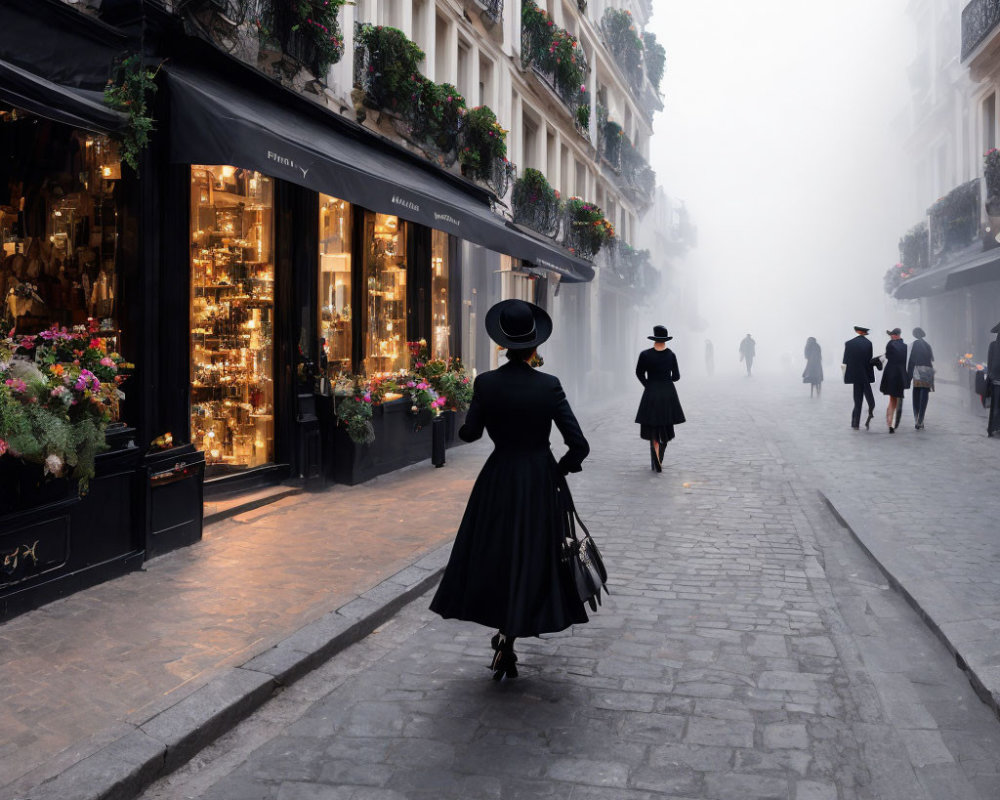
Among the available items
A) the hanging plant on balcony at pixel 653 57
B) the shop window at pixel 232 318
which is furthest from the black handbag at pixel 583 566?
the hanging plant on balcony at pixel 653 57

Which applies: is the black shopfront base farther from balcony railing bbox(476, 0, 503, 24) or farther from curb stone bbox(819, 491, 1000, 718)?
balcony railing bbox(476, 0, 503, 24)

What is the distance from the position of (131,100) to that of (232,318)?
3.30m

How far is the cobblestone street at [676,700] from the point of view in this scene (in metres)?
3.75

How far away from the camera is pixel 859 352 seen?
1766 cm

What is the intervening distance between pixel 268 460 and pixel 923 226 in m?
27.8

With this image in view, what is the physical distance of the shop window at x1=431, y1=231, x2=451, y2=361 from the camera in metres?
15.1

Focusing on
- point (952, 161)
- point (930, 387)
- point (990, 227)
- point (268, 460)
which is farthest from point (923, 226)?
point (268, 460)

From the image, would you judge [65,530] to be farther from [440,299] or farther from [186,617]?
[440,299]

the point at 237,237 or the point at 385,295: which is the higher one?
A: the point at 237,237

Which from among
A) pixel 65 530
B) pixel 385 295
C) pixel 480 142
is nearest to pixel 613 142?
pixel 480 142

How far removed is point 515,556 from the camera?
4656mm

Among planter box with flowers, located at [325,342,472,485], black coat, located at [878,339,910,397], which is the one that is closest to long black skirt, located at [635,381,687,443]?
planter box with flowers, located at [325,342,472,485]

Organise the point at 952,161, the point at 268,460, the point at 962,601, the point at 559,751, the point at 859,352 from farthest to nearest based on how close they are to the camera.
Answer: the point at 952,161, the point at 859,352, the point at 268,460, the point at 962,601, the point at 559,751

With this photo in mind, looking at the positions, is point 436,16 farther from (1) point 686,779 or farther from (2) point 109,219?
(1) point 686,779
